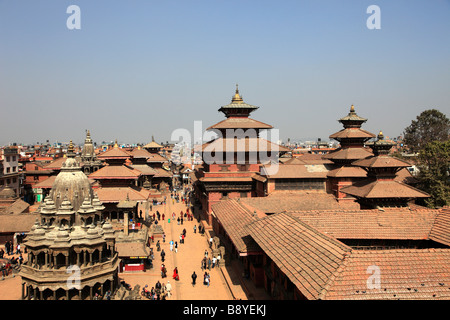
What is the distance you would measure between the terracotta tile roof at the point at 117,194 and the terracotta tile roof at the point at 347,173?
17.0 meters

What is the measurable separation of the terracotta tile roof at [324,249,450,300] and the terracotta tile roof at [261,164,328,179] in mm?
19594

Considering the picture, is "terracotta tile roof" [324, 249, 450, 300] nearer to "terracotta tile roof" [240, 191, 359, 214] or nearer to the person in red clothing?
the person in red clothing

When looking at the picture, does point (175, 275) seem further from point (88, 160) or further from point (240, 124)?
point (88, 160)

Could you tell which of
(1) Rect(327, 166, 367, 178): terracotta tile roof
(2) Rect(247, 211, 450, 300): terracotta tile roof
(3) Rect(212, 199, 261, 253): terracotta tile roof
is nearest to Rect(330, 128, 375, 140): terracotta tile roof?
(1) Rect(327, 166, 367, 178): terracotta tile roof

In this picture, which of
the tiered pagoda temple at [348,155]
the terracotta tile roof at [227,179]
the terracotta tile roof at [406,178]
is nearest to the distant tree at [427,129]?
the terracotta tile roof at [406,178]

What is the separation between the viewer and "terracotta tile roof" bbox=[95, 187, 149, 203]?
2938 cm

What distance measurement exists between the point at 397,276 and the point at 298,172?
71.2 ft

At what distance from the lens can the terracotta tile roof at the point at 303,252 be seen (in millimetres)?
10633

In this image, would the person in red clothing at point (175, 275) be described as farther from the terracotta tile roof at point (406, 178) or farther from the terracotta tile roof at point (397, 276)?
the terracotta tile roof at point (406, 178)

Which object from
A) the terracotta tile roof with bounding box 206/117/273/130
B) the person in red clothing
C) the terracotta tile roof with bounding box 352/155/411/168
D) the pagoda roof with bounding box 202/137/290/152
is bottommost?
the person in red clothing

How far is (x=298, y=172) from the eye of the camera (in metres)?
→ 32.1

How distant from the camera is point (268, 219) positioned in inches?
731

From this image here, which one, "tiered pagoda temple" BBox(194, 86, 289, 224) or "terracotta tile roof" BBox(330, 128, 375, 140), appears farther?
"terracotta tile roof" BBox(330, 128, 375, 140)
